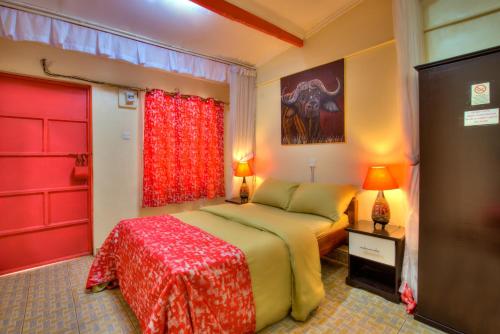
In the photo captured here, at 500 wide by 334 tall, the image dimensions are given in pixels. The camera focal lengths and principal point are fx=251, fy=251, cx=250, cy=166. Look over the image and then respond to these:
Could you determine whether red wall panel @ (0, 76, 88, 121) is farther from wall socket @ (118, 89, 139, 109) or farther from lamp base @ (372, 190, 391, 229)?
lamp base @ (372, 190, 391, 229)

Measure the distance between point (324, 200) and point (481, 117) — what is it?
4.70ft

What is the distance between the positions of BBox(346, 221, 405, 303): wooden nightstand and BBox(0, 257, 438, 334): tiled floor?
3.9 inches

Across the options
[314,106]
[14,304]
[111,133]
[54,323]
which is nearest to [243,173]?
[314,106]

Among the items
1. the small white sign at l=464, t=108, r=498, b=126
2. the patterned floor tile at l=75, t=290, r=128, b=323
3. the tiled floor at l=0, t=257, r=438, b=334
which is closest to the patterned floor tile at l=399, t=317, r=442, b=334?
the tiled floor at l=0, t=257, r=438, b=334

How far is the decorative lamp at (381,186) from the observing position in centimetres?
230

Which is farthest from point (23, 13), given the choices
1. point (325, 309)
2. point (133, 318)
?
point (325, 309)

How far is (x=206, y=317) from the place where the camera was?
141cm

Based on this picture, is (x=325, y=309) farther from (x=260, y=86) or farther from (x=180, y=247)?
(x=260, y=86)

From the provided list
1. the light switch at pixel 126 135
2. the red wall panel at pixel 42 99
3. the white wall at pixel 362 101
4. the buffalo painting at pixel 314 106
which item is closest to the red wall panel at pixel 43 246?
the light switch at pixel 126 135

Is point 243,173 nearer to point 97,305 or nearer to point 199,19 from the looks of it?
point 199,19

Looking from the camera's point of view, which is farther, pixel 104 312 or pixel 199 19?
pixel 199 19

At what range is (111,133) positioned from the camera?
3.15 m

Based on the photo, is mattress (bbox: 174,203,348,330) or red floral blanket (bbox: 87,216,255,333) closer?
red floral blanket (bbox: 87,216,255,333)

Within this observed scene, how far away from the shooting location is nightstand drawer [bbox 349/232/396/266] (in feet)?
6.89
